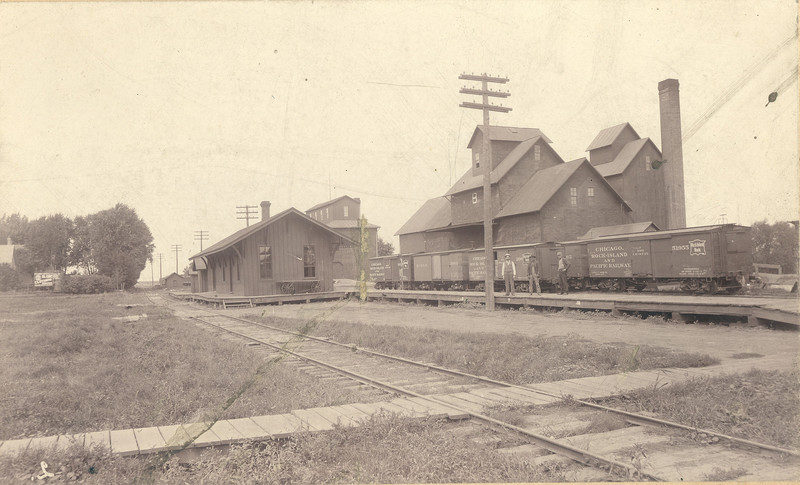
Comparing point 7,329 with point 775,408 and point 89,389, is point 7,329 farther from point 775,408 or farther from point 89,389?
point 775,408

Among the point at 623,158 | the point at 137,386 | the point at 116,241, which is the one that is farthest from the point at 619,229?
the point at 116,241

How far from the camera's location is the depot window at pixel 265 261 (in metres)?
28.4

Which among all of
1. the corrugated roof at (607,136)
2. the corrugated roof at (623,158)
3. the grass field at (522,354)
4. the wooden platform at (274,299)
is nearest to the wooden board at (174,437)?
the grass field at (522,354)

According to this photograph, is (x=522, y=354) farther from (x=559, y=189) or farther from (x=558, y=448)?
(x=559, y=189)

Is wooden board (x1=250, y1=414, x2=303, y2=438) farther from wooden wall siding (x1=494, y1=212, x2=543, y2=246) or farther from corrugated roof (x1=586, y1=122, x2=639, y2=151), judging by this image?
corrugated roof (x1=586, y1=122, x2=639, y2=151)

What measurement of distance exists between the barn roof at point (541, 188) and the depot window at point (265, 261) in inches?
637

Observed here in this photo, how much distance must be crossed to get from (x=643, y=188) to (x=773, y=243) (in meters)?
21.9

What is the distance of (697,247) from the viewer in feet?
60.4

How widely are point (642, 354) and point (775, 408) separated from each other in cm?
346

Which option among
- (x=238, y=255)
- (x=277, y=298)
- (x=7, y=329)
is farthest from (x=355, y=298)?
(x=7, y=329)

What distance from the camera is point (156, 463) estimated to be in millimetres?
4281

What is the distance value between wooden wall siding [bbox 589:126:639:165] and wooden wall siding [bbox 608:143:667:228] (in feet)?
7.22

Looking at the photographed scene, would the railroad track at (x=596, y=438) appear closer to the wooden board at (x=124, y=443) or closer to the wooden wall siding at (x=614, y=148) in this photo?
the wooden board at (x=124, y=443)

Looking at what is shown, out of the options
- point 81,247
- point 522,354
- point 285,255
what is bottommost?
point 522,354
